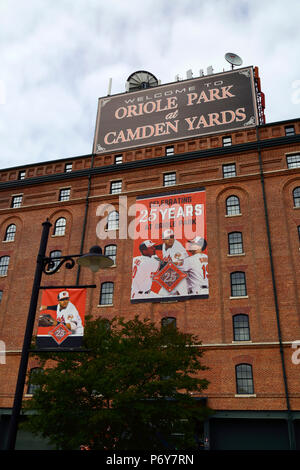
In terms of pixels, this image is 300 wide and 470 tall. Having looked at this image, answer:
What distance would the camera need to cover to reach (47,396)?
14750mm

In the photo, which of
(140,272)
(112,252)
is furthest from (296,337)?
(112,252)

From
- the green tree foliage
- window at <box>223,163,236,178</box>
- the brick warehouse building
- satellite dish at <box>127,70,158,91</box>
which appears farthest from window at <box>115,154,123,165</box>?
the green tree foliage

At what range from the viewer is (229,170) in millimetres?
31797

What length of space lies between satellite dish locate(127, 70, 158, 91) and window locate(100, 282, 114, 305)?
78.6ft

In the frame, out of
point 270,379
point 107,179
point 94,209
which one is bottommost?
point 270,379

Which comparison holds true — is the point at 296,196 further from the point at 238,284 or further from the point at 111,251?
the point at 111,251

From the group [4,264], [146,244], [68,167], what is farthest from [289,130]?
[4,264]

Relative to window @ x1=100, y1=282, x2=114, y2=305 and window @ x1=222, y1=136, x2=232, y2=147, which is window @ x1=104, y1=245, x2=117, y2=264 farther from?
window @ x1=222, y1=136, x2=232, y2=147

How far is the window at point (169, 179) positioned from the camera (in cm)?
3294

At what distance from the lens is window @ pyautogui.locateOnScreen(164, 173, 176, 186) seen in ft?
108

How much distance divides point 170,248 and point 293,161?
38.2 feet
